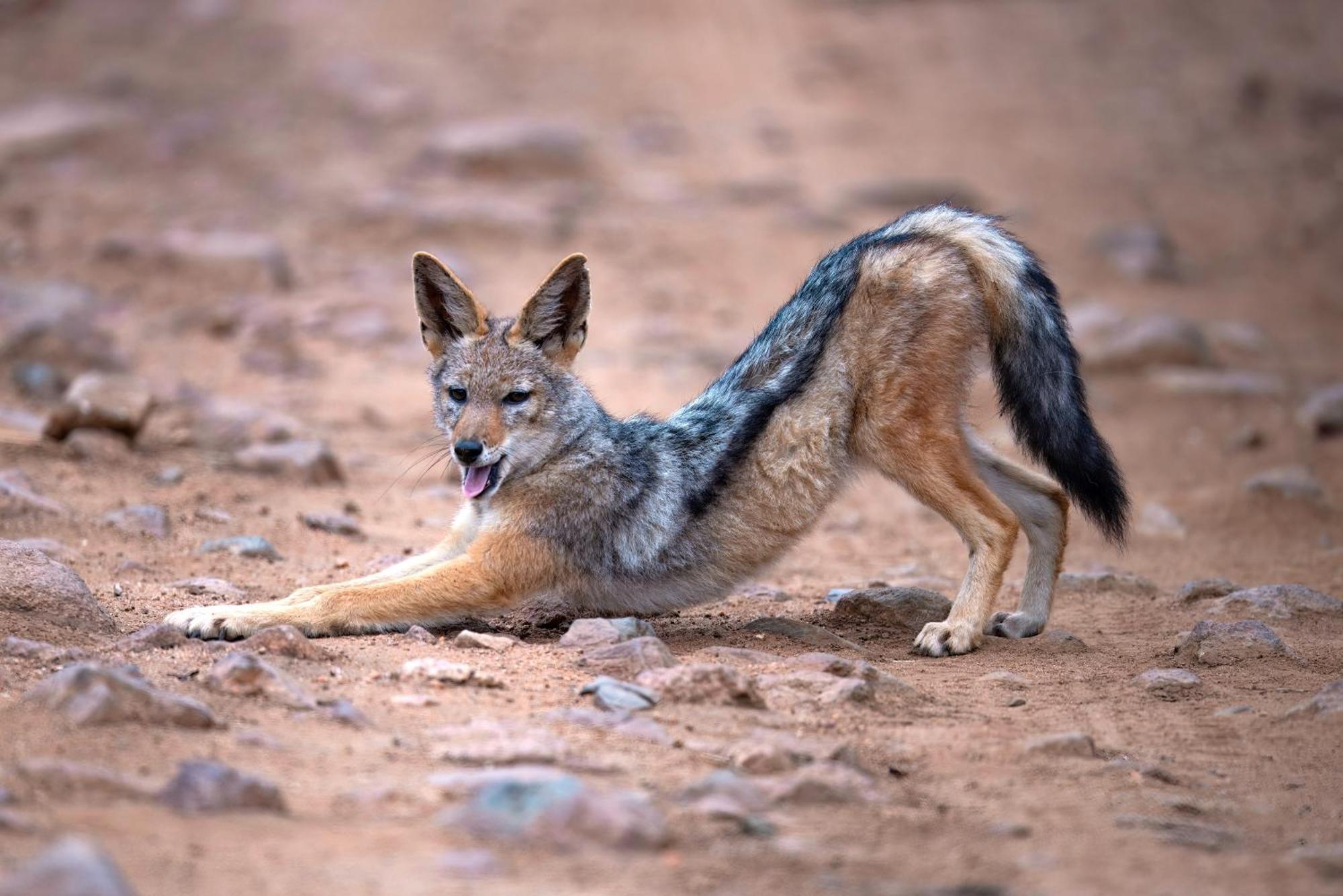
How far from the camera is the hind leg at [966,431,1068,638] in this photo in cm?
762

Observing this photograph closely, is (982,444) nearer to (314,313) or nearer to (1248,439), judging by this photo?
(1248,439)

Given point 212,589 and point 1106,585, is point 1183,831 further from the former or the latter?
point 212,589

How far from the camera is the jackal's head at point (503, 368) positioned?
7.24m

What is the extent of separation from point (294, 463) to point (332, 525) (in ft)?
4.43

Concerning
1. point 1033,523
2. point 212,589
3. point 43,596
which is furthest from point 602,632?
point 1033,523

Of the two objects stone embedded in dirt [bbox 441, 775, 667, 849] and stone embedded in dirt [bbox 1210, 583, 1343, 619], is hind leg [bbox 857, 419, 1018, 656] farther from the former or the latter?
stone embedded in dirt [bbox 441, 775, 667, 849]

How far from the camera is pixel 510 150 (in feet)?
64.0

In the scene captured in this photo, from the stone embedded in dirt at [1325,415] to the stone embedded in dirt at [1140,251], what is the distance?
17.8 ft

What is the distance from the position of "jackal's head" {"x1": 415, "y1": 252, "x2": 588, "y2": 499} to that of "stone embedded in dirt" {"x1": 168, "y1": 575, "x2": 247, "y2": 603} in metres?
1.37

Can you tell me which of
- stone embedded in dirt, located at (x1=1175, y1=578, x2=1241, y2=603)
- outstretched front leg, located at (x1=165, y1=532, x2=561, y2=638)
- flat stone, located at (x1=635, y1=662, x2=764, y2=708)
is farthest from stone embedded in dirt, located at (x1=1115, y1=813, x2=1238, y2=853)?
stone embedded in dirt, located at (x1=1175, y1=578, x2=1241, y2=603)

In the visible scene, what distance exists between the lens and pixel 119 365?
41.4 ft

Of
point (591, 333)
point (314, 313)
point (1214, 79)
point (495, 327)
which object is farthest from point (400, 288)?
point (1214, 79)

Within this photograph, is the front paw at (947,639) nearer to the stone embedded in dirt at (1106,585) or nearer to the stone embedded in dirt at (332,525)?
the stone embedded in dirt at (1106,585)

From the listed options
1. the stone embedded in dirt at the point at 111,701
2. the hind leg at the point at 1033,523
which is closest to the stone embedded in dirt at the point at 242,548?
the stone embedded in dirt at the point at 111,701
